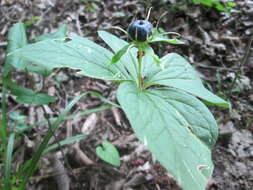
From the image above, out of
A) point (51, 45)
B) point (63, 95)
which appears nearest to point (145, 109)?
point (51, 45)

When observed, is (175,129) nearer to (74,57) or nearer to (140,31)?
(140,31)

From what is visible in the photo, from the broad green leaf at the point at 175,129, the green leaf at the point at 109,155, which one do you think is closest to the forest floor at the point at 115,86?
the green leaf at the point at 109,155

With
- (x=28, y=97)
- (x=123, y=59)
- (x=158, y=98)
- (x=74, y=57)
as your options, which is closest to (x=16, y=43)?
(x=28, y=97)

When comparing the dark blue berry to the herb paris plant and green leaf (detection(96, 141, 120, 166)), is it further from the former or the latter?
green leaf (detection(96, 141, 120, 166))

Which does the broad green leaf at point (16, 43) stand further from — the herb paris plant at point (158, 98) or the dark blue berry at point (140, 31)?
the dark blue berry at point (140, 31)

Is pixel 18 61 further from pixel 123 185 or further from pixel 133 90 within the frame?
pixel 123 185

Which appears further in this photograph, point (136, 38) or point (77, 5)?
point (77, 5)
